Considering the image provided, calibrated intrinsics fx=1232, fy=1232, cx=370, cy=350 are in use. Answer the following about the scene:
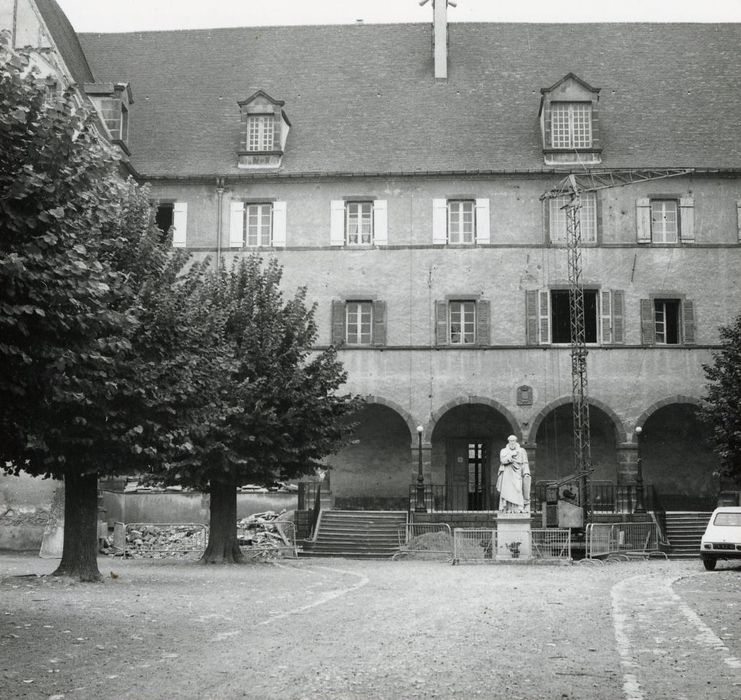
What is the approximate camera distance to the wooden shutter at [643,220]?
123ft

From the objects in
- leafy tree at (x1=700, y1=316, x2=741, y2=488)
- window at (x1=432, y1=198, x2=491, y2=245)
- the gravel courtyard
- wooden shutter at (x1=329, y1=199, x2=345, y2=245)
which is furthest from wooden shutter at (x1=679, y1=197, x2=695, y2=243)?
the gravel courtyard

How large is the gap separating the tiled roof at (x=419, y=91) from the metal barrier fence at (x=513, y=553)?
1297 centimetres

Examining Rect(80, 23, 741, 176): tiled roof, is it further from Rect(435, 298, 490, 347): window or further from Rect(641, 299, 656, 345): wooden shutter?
Rect(641, 299, 656, 345): wooden shutter

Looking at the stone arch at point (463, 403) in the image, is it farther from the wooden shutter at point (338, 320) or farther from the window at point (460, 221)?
the window at point (460, 221)

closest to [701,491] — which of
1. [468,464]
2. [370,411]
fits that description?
[468,464]

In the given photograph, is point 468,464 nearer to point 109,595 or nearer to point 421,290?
point 421,290

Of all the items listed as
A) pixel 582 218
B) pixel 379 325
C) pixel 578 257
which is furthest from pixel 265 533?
pixel 582 218

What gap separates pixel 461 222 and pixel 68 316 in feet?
89.8

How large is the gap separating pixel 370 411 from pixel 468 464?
3609 millimetres

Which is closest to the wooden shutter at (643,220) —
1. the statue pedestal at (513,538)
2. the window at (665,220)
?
the window at (665,220)

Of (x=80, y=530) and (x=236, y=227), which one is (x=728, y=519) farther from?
(x=236, y=227)

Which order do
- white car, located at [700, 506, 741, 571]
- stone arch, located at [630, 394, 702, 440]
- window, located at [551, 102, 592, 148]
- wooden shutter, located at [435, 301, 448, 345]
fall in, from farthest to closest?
window, located at [551, 102, 592, 148] < wooden shutter, located at [435, 301, 448, 345] < stone arch, located at [630, 394, 702, 440] < white car, located at [700, 506, 741, 571]

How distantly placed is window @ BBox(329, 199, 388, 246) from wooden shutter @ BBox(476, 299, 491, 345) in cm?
357

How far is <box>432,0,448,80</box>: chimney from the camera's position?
→ 1618 inches
